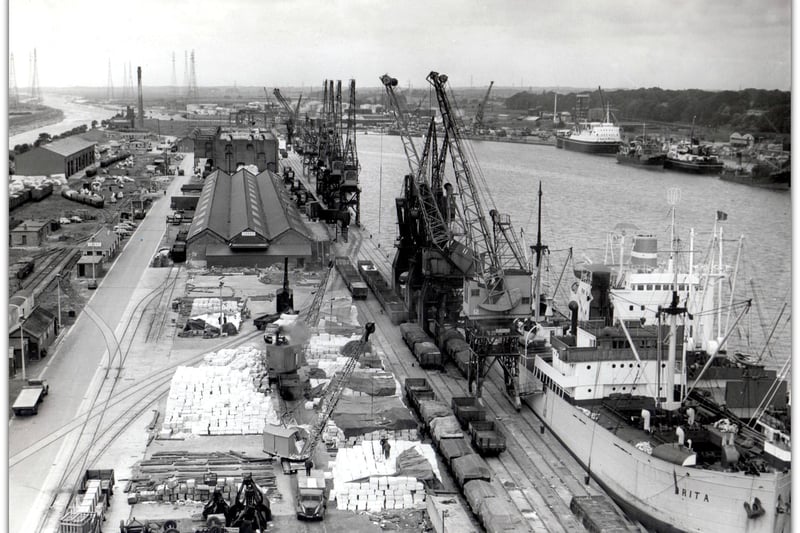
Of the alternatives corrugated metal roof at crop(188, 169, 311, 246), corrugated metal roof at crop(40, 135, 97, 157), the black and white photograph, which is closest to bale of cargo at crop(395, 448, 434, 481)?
the black and white photograph

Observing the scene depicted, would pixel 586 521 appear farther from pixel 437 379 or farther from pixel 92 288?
pixel 92 288

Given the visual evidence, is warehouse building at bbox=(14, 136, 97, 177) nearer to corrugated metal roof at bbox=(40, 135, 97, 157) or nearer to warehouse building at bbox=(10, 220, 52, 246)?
corrugated metal roof at bbox=(40, 135, 97, 157)

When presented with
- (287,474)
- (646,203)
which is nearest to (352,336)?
(287,474)

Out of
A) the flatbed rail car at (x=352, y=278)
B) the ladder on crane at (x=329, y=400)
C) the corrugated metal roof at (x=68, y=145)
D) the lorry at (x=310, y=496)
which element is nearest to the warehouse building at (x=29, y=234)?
the flatbed rail car at (x=352, y=278)

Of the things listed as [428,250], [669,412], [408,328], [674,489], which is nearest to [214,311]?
[408,328]

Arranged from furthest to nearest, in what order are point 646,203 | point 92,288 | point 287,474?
1. point 646,203
2. point 92,288
3. point 287,474

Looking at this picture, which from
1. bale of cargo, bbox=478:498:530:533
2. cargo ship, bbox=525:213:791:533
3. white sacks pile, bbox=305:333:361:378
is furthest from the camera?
white sacks pile, bbox=305:333:361:378

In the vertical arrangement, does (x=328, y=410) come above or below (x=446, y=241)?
below

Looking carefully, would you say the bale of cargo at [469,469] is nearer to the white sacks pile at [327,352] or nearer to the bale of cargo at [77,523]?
the white sacks pile at [327,352]
